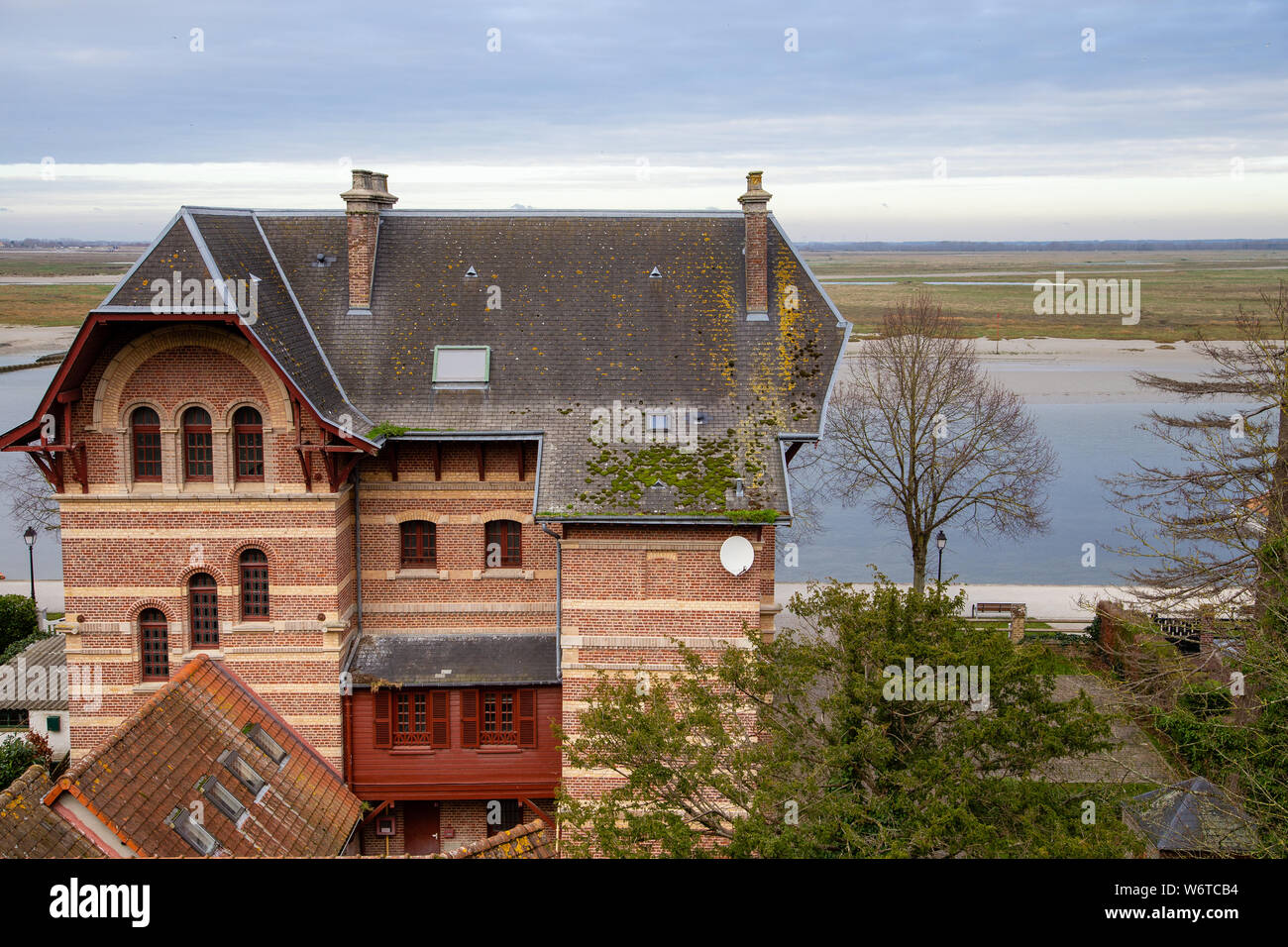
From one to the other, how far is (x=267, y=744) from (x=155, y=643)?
10.5 feet

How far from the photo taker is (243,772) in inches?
709

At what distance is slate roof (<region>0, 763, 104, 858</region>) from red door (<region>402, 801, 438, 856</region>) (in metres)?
8.33

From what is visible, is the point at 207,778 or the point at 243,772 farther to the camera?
the point at 243,772

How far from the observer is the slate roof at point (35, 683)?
25.9 meters

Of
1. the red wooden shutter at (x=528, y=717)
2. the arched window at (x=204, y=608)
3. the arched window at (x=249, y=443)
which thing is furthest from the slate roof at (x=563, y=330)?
the arched window at (x=204, y=608)

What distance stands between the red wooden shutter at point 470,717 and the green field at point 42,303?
63.4 m

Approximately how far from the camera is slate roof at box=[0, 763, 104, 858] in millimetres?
13594

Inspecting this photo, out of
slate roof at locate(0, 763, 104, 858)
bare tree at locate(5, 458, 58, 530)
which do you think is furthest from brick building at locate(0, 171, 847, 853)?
bare tree at locate(5, 458, 58, 530)

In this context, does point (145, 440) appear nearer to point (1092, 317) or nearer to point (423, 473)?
point (423, 473)

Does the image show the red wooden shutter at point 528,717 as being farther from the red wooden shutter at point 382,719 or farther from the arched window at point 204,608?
the arched window at point 204,608

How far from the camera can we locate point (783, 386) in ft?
72.3

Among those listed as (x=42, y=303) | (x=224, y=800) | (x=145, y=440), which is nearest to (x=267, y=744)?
(x=224, y=800)
